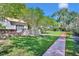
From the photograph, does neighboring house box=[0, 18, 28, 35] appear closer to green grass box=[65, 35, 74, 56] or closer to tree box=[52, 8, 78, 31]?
tree box=[52, 8, 78, 31]

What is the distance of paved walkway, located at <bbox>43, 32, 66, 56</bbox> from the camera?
217 cm

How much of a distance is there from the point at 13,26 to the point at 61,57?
20.6 inches

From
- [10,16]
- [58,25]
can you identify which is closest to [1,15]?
[10,16]

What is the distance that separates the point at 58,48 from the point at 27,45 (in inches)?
11.2

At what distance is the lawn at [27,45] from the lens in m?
2.18

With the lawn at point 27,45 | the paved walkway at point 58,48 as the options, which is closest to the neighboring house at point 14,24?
the lawn at point 27,45

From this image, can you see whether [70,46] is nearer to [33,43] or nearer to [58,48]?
[58,48]

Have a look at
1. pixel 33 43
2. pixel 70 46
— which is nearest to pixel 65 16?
pixel 70 46

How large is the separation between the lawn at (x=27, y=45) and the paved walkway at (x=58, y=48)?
1.3 inches

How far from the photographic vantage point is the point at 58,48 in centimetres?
218

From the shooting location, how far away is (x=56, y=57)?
216 centimetres

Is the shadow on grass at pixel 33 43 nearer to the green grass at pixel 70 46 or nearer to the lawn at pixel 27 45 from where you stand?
the lawn at pixel 27 45

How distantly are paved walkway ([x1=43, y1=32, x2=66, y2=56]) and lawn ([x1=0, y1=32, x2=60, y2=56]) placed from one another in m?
0.03

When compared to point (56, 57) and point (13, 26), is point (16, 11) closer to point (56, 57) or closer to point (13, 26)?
point (13, 26)
